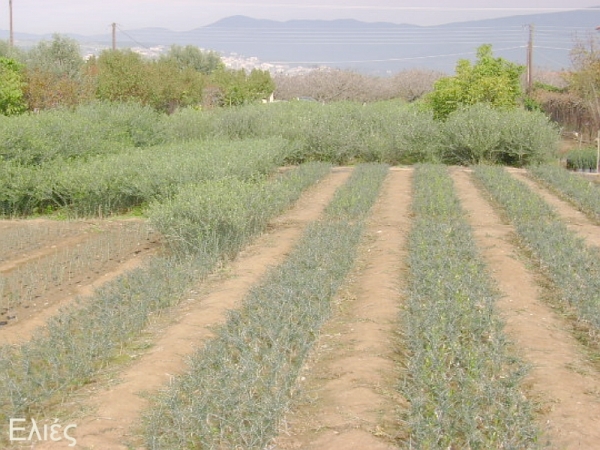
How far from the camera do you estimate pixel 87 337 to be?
6.01 metres

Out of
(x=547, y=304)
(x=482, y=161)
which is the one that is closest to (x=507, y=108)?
(x=482, y=161)

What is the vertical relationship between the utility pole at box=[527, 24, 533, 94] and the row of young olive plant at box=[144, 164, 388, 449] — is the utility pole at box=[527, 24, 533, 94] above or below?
above

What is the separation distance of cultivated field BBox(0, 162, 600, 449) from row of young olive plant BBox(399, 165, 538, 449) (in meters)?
0.02

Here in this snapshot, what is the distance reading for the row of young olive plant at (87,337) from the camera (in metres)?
5.03

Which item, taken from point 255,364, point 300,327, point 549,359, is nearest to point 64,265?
point 300,327

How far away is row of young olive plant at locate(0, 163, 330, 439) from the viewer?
5.03 m

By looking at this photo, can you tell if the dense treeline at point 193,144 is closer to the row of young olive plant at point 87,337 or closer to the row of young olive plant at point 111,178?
the row of young olive plant at point 111,178

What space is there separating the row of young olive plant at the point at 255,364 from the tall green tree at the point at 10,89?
16.1 meters

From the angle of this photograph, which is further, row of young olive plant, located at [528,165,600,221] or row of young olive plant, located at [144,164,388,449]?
row of young olive plant, located at [528,165,600,221]

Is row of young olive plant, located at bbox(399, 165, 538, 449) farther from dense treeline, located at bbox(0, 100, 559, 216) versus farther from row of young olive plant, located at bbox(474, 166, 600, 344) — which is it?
dense treeline, located at bbox(0, 100, 559, 216)

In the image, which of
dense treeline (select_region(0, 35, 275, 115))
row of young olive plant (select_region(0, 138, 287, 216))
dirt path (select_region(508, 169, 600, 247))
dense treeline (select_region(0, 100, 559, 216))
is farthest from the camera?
dense treeline (select_region(0, 35, 275, 115))

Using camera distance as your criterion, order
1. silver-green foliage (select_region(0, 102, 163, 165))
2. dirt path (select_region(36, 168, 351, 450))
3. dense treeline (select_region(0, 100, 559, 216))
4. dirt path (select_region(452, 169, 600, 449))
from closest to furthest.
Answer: dirt path (select_region(36, 168, 351, 450)) < dirt path (select_region(452, 169, 600, 449)) < dense treeline (select_region(0, 100, 559, 216)) < silver-green foliage (select_region(0, 102, 163, 165))

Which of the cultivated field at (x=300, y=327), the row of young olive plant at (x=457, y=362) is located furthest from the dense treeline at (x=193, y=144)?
the row of young olive plant at (x=457, y=362)

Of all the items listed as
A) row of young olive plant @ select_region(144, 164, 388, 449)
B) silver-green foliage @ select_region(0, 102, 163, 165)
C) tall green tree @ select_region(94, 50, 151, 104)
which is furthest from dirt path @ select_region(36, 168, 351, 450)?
tall green tree @ select_region(94, 50, 151, 104)
